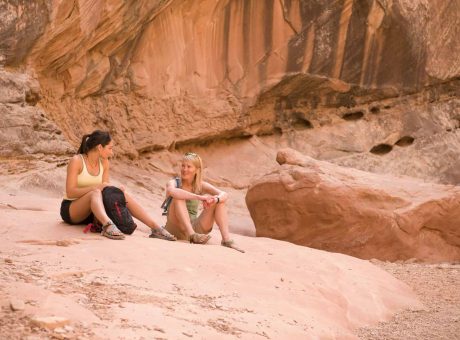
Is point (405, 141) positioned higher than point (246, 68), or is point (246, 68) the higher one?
point (246, 68)

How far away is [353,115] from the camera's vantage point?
13.3 metres

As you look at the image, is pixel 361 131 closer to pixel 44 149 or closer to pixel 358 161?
pixel 358 161

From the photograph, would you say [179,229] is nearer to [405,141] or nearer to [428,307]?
[428,307]

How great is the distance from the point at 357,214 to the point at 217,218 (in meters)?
2.71

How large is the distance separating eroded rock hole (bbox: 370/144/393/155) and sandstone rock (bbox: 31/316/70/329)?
10.5m

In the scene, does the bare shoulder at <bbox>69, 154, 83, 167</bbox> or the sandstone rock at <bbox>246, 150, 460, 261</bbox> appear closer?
the bare shoulder at <bbox>69, 154, 83, 167</bbox>

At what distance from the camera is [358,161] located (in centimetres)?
1284

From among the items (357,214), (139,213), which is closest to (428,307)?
(139,213)

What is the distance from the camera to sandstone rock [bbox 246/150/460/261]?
27.2 ft

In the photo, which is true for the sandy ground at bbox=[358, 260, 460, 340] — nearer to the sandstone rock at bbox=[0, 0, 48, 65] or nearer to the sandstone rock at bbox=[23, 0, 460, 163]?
the sandstone rock at bbox=[0, 0, 48, 65]

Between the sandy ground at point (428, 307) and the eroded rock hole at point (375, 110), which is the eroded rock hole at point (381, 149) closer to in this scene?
the eroded rock hole at point (375, 110)

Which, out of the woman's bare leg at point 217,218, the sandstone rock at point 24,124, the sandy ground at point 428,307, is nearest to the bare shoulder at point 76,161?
the woman's bare leg at point 217,218

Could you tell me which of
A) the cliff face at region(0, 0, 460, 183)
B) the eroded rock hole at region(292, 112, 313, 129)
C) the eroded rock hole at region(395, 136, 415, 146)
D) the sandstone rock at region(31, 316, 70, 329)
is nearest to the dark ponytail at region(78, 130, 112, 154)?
the sandstone rock at region(31, 316, 70, 329)

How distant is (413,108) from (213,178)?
144 inches
